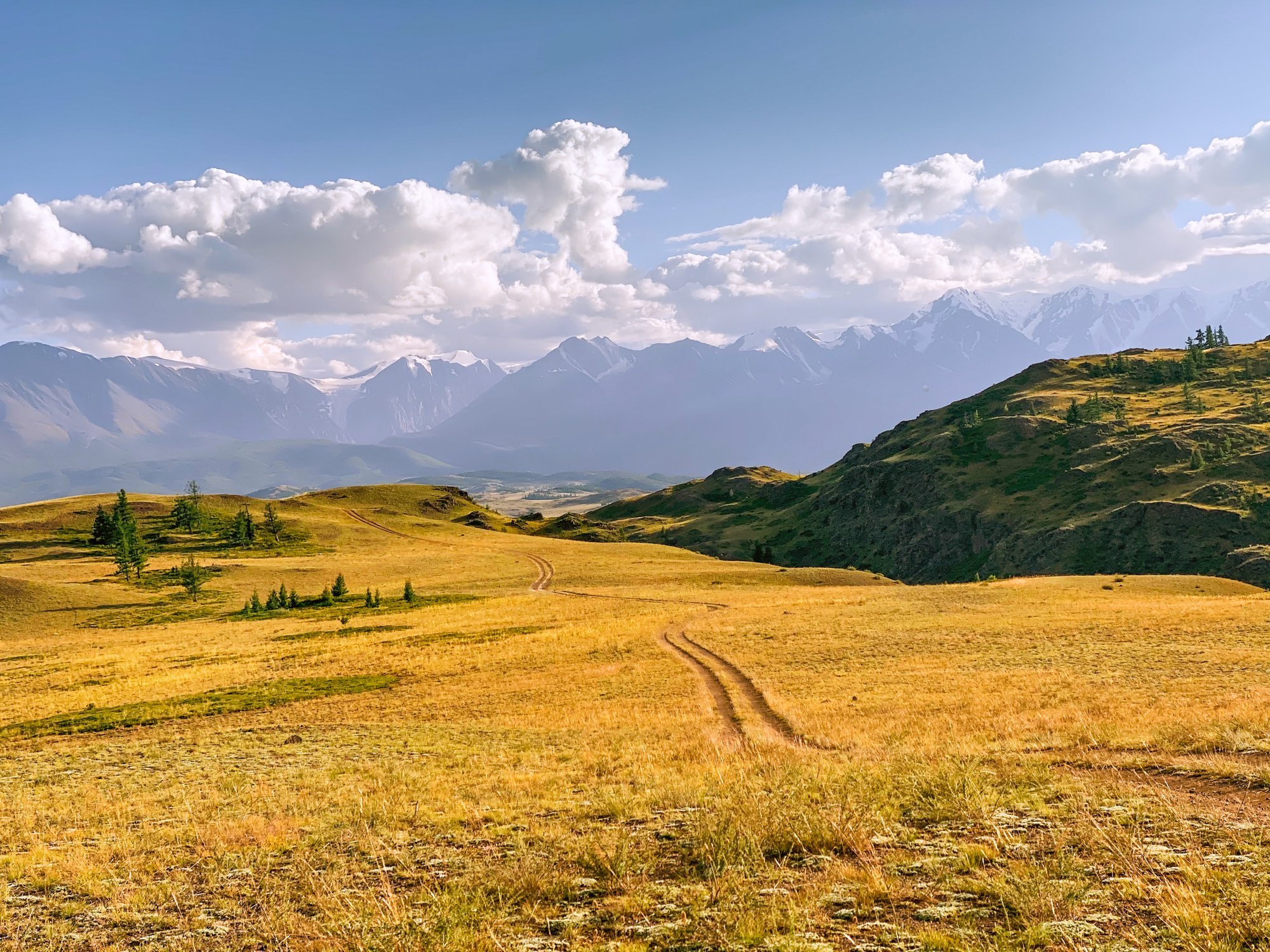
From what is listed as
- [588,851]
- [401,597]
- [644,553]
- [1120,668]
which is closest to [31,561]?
[401,597]

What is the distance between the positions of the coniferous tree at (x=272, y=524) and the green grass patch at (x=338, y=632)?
264 feet

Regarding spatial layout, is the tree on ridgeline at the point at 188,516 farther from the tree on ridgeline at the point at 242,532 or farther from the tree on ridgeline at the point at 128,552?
the tree on ridgeline at the point at 128,552

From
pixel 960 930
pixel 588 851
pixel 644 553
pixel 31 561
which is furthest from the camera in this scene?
pixel 644 553

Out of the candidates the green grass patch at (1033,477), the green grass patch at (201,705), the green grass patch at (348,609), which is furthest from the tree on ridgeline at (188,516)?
the green grass patch at (1033,477)

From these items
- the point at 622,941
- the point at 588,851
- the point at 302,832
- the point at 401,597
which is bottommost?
the point at 401,597

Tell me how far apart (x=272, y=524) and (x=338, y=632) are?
8885 centimetres

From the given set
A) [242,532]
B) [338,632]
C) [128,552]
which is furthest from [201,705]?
[242,532]

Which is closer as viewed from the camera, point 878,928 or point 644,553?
point 878,928

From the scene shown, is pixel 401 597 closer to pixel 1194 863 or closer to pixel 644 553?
pixel 644 553

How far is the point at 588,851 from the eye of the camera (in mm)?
10922

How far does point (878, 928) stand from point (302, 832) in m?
12.5

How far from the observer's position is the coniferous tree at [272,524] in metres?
129

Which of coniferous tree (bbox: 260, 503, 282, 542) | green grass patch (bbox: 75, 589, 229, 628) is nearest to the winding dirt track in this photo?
green grass patch (bbox: 75, 589, 229, 628)

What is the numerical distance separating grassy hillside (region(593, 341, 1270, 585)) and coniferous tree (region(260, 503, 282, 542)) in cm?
10746
